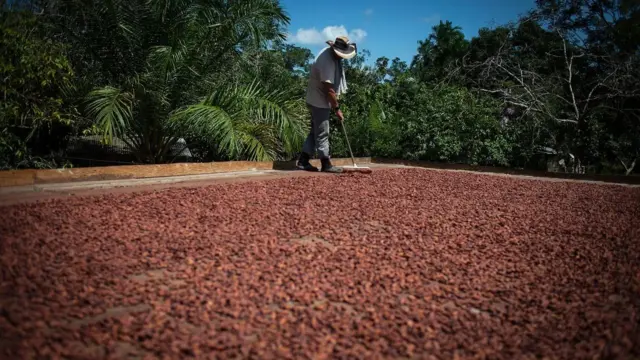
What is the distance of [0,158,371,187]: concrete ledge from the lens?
12.5 ft

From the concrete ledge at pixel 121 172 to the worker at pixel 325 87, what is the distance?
75 cm

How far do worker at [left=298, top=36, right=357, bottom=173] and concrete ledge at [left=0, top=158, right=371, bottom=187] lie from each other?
0.75 meters

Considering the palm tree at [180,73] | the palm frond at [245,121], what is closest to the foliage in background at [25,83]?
the palm tree at [180,73]

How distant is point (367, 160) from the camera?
8.25 metres

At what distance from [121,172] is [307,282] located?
3.46 metres

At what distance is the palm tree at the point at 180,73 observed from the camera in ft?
18.3

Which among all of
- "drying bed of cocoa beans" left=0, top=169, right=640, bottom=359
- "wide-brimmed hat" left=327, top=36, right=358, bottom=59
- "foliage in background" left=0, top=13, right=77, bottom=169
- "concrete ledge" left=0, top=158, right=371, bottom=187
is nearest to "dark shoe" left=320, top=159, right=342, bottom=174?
"concrete ledge" left=0, top=158, right=371, bottom=187

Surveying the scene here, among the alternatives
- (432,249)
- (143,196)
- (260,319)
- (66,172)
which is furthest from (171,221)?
(66,172)

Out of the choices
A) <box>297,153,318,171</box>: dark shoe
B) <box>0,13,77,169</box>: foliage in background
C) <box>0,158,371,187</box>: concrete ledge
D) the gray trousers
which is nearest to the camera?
<box>0,158,371,187</box>: concrete ledge

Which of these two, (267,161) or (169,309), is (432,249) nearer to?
(169,309)

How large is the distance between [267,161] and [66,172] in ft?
8.78

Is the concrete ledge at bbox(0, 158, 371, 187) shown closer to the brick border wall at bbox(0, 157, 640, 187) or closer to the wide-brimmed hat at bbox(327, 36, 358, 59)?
the brick border wall at bbox(0, 157, 640, 187)

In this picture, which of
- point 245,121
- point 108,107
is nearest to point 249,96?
point 245,121

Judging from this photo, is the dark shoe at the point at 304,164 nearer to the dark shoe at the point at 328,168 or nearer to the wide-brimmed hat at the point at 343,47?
the dark shoe at the point at 328,168
